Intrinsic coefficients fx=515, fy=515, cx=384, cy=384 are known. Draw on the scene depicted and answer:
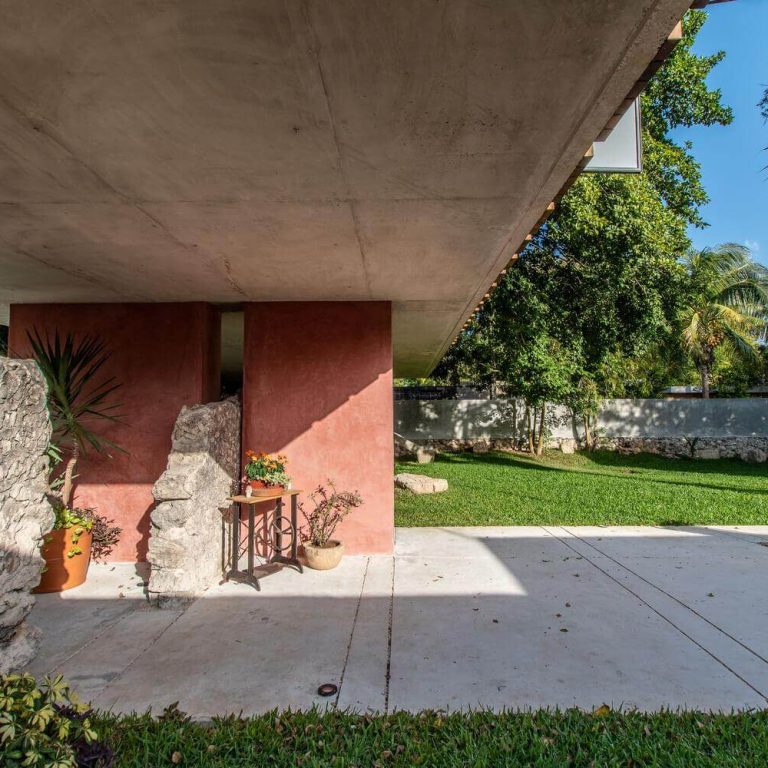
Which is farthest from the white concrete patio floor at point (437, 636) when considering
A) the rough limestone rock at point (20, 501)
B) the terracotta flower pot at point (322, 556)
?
the rough limestone rock at point (20, 501)

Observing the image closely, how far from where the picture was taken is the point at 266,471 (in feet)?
16.0

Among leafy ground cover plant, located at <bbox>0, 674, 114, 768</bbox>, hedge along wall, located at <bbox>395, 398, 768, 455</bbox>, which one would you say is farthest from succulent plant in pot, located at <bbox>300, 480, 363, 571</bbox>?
hedge along wall, located at <bbox>395, 398, 768, 455</bbox>

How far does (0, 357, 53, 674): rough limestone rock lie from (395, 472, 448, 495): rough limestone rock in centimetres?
713

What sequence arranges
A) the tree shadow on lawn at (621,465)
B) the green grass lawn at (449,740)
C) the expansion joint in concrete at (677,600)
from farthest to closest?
1. the tree shadow on lawn at (621,465)
2. the expansion joint in concrete at (677,600)
3. the green grass lawn at (449,740)

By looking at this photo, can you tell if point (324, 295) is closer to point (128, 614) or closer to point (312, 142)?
point (312, 142)

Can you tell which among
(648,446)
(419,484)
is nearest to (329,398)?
(419,484)

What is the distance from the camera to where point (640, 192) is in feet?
29.0

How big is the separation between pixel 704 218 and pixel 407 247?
10.8 metres

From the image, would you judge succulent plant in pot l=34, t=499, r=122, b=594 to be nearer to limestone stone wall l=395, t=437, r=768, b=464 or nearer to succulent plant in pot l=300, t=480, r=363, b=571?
succulent plant in pot l=300, t=480, r=363, b=571

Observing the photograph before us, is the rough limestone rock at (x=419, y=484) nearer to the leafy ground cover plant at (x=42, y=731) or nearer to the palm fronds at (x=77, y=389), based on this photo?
the palm fronds at (x=77, y=389)

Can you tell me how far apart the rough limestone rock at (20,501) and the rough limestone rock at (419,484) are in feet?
23.4

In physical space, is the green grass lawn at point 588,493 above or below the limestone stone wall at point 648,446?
below

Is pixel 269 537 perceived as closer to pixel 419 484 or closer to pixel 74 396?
pixel 74 396

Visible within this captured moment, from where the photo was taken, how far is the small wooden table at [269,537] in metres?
4.57
